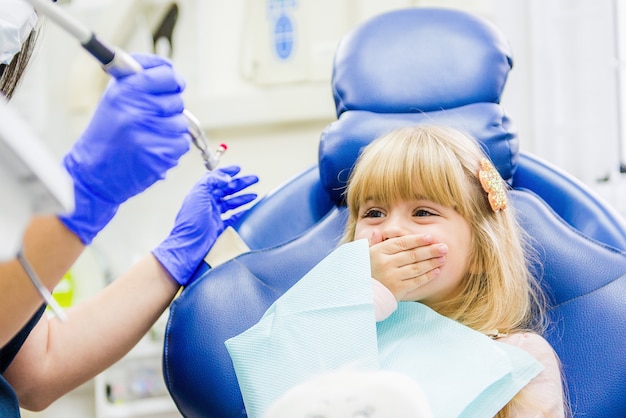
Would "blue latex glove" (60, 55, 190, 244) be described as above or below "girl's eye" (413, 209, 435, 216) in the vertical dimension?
above

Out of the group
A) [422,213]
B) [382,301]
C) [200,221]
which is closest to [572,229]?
[422,213]

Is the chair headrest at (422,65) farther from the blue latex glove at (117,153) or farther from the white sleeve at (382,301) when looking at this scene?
the blue latex glove at (117,153)

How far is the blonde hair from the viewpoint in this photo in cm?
121

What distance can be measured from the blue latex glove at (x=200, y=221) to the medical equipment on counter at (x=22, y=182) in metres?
0.89

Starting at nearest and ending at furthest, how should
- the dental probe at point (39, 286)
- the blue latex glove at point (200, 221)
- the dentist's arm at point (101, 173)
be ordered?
the dental probe at point (39, 286)
the dentist's arm at point (101, 173)
the blue latex glove at point (200, 221)

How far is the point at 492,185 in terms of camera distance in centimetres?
124

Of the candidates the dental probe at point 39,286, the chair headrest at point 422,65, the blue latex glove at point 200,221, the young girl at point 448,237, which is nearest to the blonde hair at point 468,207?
the young girl at point 448,237

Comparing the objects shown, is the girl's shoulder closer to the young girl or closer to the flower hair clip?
the young girl

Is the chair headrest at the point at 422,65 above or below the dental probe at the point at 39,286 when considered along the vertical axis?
below

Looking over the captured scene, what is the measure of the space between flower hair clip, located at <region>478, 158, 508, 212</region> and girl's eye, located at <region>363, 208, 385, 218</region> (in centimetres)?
18

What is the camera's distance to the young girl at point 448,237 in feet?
3.74

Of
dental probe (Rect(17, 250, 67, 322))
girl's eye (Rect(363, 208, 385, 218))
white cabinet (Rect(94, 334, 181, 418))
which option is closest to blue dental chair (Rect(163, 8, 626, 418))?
girl's eye (Rect(363, 208, 385, 218))

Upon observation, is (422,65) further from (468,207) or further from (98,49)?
(98,49)

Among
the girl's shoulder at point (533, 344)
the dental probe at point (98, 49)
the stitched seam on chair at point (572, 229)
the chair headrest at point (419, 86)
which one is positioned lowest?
the girl's shoulder at point (533, 344)
